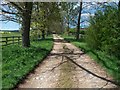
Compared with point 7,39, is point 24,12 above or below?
above

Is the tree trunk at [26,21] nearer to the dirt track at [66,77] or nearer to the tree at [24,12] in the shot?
the tree at [24,12]

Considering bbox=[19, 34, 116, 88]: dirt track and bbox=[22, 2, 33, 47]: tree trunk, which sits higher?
bbox=[22, 2, 33, 47]: tree trunk

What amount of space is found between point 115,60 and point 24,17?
1016 cm

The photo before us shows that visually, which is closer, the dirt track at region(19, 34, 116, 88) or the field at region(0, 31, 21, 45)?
the dirt track at region(19, 34, 116, 88)

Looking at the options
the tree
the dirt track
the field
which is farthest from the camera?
the field

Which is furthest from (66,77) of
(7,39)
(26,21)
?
(7,39)

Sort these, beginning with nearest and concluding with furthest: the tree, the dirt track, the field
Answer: the dirt track, the tree, the field

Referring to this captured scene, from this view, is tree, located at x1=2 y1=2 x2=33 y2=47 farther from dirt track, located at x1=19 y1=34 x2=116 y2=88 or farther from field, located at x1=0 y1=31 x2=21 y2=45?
dirt track, located at x1=19 y1=34 x2=116 y2=88

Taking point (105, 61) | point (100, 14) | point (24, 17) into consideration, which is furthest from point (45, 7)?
point (105, 61)

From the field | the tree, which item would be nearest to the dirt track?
the tree

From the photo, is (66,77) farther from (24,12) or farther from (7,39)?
(7,39)

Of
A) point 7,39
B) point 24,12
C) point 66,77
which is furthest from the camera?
point 7,39

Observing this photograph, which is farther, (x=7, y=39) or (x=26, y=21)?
(x=7, y=39)

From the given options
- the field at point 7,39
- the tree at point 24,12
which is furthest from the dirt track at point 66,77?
the field at point 7,39
